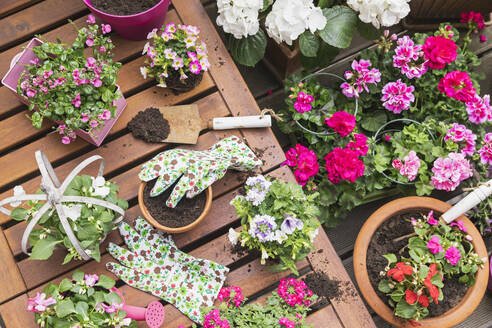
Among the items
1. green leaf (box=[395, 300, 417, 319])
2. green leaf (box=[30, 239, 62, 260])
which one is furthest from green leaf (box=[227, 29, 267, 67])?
green leaf (box=[395, 300, 417, 319])

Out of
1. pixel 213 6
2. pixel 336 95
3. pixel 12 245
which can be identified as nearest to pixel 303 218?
pixel 336 95

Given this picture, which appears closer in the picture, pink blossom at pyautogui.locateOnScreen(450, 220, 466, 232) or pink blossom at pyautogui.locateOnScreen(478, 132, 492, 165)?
pink blossom at pyautogui.locateOnScreen(450, 220, 466, 232)

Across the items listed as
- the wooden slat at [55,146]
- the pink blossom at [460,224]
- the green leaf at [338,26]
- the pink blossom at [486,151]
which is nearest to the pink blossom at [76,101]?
the wooden slat at [55,146]

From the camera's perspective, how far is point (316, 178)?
195cm

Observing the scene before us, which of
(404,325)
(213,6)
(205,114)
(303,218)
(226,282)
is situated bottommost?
(404,325)

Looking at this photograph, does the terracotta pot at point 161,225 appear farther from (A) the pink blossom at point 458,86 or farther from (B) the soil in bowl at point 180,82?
(A) the pink blossom at point 458,86

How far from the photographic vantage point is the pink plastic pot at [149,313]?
1430 mm

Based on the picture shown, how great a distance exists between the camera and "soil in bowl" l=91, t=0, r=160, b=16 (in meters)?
1.61

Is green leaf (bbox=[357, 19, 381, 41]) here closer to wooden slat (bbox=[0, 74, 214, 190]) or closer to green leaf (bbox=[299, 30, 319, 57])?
green leaf (bbox=[299, 30, 319, 57])

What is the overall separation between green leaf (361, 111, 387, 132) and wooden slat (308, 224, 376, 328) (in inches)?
23.5

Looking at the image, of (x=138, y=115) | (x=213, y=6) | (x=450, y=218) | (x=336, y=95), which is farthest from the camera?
(x=213, y=6)

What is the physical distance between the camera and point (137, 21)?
156 centimetres

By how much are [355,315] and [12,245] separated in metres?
1.38

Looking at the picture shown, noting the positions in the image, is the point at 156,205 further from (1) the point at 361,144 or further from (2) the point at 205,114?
(1) the point at 361,144
